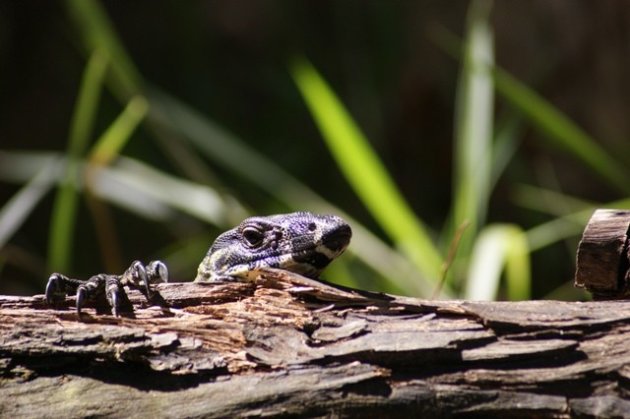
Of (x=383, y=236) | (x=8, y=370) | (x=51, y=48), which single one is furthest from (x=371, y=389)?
(x=51, y=48)

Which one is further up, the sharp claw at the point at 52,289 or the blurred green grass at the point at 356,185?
the blurred green grass at the point at 356,185

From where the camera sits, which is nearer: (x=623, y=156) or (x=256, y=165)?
(x=256, y=165)

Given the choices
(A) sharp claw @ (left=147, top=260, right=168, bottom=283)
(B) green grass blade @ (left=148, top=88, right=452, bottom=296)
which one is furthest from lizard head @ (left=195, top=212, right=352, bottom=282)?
(B) green grass blade @ (left=148, top=88, right=452, bottom=296)

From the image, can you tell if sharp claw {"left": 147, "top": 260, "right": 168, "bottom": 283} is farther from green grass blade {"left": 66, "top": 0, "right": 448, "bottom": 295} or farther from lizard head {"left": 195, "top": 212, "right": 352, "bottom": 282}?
green grass blade {"left": 66, "top": 0, "right": 448, "bottom": 295}

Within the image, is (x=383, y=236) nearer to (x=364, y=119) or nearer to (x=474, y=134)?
(x=364, y=119)

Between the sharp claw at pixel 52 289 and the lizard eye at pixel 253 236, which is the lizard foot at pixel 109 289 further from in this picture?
the lizard eye at pixel 253 236

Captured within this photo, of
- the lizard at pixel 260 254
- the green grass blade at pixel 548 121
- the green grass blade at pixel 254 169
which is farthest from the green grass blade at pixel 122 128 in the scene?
the green grass blade at pixel 548 121
